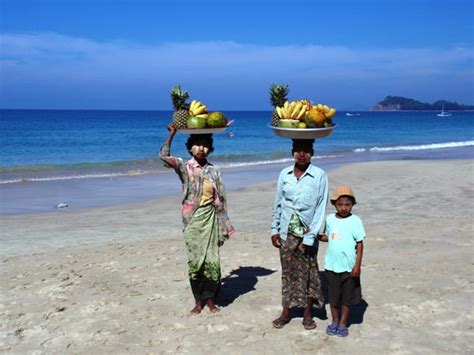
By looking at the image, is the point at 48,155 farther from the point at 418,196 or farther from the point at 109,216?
the point at 418,196

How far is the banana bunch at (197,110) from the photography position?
17.3ft

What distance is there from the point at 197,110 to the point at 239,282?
7.87ft

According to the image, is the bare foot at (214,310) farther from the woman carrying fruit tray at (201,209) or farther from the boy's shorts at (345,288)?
the boy's shorts at (345,288)

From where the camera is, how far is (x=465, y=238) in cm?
849

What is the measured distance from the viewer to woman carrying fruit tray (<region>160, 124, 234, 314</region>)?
17.3ft

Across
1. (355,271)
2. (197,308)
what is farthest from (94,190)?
(355,271)

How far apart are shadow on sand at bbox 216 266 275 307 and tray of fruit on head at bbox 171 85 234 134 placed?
1.96 metres

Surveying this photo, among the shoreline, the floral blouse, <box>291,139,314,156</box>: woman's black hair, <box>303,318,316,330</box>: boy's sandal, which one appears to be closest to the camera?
<box>291,139,314,156</box>: woman's black hair

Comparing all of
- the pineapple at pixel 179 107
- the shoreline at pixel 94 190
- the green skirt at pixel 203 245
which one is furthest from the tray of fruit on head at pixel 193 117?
the shoreline at pixel 94 190

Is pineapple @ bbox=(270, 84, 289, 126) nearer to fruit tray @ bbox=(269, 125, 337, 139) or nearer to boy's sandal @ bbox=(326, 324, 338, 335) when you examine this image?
fruit tray @ bbox=(269, 125, 337, 139)

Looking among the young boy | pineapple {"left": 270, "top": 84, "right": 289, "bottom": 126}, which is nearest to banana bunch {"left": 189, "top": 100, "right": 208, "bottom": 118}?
pineapple {"left": 270, "top": 84, "right": 289, "bottom": 126}

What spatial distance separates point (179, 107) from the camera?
531cm

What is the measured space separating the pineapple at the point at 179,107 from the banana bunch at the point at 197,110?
0.05m

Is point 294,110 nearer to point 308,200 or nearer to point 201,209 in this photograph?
point 308,200
